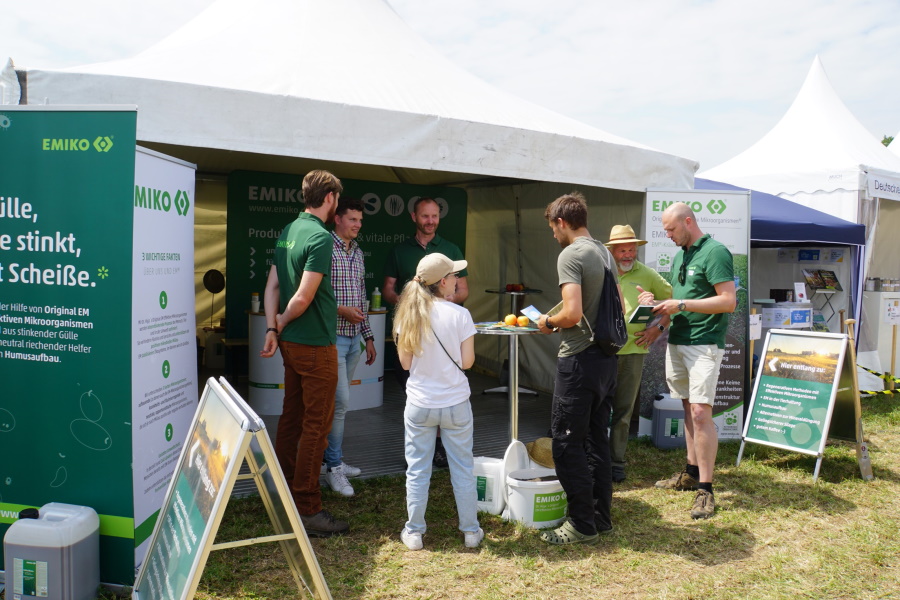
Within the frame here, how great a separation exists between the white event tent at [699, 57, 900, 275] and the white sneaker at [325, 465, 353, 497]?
585 centimetres

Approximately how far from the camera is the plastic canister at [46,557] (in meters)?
2.35

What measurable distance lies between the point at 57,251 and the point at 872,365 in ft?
25.6

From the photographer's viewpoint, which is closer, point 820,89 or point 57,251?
point 57,251

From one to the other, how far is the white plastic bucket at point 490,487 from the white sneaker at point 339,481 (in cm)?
72

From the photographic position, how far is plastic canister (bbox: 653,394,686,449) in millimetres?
4820

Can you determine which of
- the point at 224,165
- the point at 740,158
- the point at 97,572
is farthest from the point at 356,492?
the point at 740,158

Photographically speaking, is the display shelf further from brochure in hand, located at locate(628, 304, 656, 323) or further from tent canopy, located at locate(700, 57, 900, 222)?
brochure in hand, located at locate(628, 304, 656, 323)

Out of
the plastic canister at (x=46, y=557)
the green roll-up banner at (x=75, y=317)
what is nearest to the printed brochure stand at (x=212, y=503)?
the plastic canister at (x=46, y=557)

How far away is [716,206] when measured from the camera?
16.7 feet

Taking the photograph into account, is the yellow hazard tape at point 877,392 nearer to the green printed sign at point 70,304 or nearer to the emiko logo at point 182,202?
the emiko logo at point 182,202

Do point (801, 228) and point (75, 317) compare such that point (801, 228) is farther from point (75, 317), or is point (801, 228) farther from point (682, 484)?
point (75, 317)

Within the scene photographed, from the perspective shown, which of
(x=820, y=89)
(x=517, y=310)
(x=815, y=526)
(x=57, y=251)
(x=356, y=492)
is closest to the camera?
(x=57, y=251)

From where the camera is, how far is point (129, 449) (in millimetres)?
2537

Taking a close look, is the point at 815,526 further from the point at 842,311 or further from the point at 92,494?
the point at 842,311
